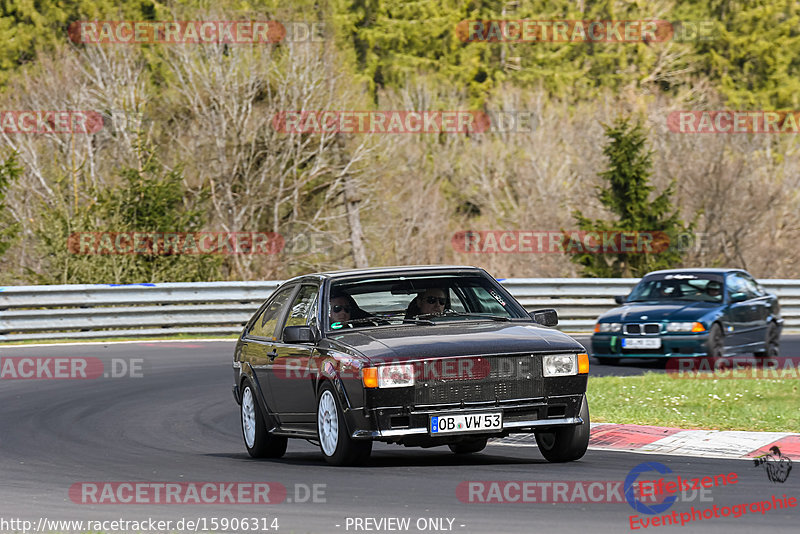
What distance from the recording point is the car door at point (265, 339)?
10578 mm

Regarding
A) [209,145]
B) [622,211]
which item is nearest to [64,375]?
[622,211]

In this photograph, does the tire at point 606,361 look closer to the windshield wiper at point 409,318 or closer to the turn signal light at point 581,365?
the windshield wiper at point 409,318

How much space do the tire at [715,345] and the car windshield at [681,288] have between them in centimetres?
76

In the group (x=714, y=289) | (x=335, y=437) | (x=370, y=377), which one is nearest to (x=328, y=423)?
(x=335, y=437)

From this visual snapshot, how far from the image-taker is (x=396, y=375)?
28.8 feet

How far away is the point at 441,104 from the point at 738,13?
612 inches

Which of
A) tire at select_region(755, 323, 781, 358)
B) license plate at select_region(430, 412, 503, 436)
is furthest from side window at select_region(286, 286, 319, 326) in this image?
tire at select_region(755, 323, 781, 358)

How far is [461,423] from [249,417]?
8.98ft

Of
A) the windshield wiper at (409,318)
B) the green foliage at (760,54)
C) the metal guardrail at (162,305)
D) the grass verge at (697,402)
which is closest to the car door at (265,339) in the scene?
the windshield wiper at (409,318)

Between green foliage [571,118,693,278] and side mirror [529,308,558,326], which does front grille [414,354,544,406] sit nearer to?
side mirror [529,308,558,326]

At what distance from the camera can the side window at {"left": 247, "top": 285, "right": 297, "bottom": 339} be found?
10953 millimetres

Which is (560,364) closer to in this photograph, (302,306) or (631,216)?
(302,306)

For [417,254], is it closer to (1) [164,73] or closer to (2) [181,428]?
Result: (1) [164,73]

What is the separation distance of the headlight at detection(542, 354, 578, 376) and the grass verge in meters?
2.65
